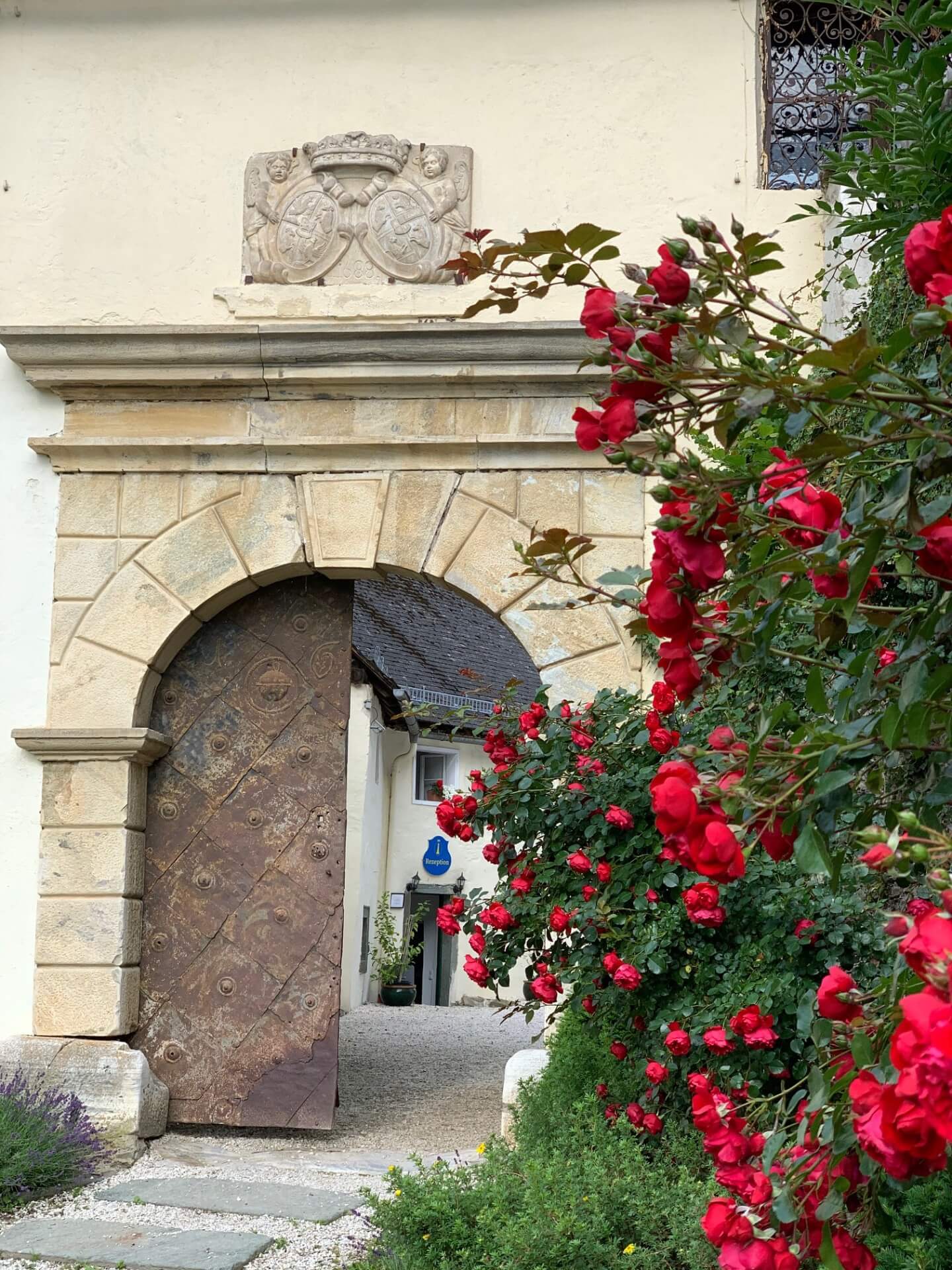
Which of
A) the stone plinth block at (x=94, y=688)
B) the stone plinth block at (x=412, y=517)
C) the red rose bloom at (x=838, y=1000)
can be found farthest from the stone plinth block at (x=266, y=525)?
the red rose bloom at (x=838, y=1000)

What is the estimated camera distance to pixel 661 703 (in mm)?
3051

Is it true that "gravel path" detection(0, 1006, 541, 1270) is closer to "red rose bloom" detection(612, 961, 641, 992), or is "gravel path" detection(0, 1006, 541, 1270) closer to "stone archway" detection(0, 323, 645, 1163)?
"stone archway" detection(0, 323, 645, 1163)

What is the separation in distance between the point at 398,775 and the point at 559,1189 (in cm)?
1576

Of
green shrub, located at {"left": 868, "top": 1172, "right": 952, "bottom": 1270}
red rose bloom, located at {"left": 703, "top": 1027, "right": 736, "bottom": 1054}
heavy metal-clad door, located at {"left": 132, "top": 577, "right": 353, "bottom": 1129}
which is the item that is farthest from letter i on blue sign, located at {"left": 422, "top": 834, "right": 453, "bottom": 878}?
green shrub, located at {"left": 868, "top": 1172, "right": 952, "bottom": 1270}

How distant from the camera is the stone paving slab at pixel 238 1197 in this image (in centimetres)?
433

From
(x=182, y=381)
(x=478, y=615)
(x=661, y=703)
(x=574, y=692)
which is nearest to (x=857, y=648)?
(x=661, y=703)

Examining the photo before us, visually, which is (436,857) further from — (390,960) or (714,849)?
(714,849)

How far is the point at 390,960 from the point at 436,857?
2152 mm

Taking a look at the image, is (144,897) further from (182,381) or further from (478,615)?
(478,615)

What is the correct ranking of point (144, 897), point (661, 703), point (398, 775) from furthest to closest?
point (398, 775) → point (144, 897) → point (661, 703)

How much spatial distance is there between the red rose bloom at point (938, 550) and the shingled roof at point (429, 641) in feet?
45.6

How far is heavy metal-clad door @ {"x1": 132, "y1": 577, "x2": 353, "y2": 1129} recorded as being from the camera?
5.54 meters

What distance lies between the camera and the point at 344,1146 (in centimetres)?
562

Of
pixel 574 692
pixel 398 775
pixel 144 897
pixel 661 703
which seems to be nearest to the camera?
pixel 661 703
